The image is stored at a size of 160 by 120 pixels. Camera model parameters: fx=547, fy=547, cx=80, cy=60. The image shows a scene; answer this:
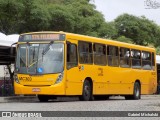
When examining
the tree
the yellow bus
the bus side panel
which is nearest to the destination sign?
the yellow bus

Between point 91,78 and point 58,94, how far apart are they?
2776 millimetres

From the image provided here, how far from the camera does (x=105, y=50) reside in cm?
2652

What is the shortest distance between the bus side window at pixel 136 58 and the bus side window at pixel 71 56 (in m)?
6.73

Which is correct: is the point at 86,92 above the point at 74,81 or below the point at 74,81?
below

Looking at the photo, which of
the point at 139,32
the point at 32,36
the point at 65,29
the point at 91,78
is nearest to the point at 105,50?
the point at 91,78

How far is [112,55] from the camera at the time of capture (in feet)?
89.2

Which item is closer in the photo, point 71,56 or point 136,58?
point 71,56

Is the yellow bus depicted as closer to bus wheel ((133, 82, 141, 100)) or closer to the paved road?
the paved road

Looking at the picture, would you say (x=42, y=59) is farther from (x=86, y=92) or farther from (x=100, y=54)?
(x=100, y=54)

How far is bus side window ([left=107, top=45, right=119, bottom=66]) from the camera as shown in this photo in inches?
1057

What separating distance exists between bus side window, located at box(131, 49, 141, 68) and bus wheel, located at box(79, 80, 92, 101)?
545 centimetres

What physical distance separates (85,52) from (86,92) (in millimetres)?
1801

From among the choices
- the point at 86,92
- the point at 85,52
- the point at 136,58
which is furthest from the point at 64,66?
the point at 136,58

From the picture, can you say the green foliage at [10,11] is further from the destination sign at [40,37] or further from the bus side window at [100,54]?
the destination sign at [40,37]
